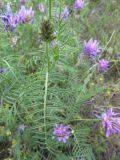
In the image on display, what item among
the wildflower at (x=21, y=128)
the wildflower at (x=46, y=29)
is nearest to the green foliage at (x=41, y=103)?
the wildflower at (x=21, y=128)

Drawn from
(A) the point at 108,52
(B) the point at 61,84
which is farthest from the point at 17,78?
(A) the point at 108,52

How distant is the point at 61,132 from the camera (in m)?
1.79

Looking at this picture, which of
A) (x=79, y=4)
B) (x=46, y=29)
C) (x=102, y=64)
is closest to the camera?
(x=46, y=29)

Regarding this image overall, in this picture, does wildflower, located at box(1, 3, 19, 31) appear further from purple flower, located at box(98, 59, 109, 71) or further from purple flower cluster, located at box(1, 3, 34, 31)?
purple flower, located at box(98, 59, 109, 71)

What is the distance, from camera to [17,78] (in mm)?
1841

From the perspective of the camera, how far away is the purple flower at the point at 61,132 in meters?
1.79

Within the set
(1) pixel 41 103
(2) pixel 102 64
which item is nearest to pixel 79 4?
→ (2) pixel 102 64

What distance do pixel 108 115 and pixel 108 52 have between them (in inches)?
29.3

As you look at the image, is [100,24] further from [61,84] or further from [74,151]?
[74,151]

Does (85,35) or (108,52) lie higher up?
(85,35)

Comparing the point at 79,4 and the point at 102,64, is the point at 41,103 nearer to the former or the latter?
the point at 102,64

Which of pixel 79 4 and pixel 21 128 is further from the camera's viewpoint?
pixel 79 4

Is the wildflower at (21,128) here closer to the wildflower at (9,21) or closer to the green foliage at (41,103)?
the green foliage at (41,103)

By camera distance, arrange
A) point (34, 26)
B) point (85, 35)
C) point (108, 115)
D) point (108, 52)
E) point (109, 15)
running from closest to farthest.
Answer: point (108, 115)
point (34, 26)
point (108, 52)
point (85, 35)
point (109, 15)
